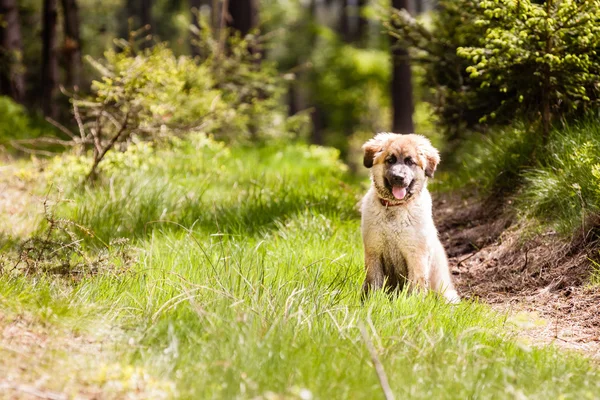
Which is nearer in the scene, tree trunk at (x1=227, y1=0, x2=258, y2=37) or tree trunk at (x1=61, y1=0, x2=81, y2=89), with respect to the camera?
tree trunk at (x1=227, y1=0, x2=258, y2=37)

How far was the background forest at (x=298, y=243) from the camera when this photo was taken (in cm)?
370

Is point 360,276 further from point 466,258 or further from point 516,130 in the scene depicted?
point 516,130

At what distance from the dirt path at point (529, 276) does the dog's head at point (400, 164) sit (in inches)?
42.8

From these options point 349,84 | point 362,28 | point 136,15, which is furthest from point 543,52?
point 136,15

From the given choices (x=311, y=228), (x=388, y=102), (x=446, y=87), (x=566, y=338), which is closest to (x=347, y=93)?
(x=388, y=102)

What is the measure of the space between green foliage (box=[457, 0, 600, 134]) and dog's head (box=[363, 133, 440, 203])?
1545 mm

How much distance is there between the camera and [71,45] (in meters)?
15.9

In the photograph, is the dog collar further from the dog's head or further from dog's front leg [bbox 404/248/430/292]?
dog's front leg [bbox 404/248/430/292]

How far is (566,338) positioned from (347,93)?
24.8 meters

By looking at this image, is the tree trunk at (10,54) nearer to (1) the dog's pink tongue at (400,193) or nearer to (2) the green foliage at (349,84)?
A: (1) the dog's pink tongue at (400,193)

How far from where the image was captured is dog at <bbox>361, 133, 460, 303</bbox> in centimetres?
540

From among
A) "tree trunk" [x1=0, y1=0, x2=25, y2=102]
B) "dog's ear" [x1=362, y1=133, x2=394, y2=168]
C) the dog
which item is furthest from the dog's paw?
"tree trunk" [x1=0, y1=0, x2=25, y2=102]

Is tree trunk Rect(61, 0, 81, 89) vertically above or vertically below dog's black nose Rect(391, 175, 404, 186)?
above

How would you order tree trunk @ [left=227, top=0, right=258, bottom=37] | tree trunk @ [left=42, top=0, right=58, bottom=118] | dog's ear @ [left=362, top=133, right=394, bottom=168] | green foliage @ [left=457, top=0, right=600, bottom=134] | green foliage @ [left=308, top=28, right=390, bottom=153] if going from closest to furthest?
dog's ear @ [left=362, top=133, right=394, bottom=168] → green foliage @ [left=457, top=0, right=600, bottom=134] → tree trunk @ [left=227, top=0, right=258, bottom=37] → tree trunk @ [left=42, top=0, right=58, bottom=118] → green foliage @ [left=308, top=28, right=390, bottom=153]
